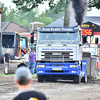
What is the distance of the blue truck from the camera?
17.9 metres

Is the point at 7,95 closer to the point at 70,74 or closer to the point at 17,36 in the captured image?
the point at 70,74

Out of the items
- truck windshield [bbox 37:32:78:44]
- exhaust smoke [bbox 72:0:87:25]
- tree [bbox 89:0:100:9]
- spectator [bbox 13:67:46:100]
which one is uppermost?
tree [bbox 89:0:100:9]

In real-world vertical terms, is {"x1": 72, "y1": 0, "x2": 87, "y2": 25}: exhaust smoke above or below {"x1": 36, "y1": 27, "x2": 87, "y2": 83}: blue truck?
above

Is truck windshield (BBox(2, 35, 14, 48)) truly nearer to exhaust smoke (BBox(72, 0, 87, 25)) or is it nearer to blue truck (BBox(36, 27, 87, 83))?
exhaust smoke (BBox(72, 0, 87, 25))

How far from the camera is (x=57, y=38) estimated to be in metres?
18.2

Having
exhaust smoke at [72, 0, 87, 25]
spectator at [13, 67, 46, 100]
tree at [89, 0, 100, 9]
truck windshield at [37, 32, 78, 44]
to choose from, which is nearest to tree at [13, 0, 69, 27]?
tree at [89, 0, 100, 9]

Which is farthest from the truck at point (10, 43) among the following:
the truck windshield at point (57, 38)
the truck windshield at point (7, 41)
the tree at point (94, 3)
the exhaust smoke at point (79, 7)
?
the truck windshield at point (57, 38)

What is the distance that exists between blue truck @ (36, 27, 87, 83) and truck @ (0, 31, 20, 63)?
18.2 m

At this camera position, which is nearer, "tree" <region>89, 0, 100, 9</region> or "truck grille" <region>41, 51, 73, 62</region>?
"truck grille" <region>41, 51, 73, 62</region>

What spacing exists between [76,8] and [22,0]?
8.26 meters

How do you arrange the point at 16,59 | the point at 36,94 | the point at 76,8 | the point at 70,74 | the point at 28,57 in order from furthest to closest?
1. the point at 16,59
2. the point at 76,8
3. the point at 28,57
4. the point at 70,74
5. the point at 36,94

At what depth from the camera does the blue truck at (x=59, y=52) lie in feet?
58.6

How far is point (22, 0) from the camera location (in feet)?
120

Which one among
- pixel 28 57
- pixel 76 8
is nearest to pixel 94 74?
pixel 28 57
